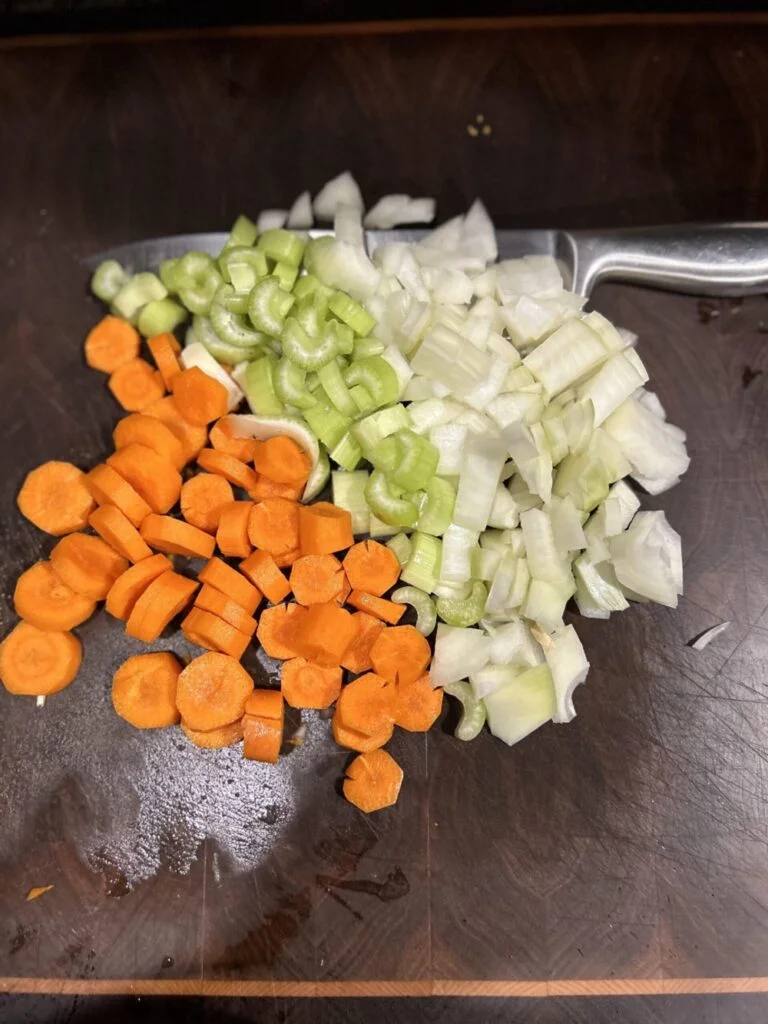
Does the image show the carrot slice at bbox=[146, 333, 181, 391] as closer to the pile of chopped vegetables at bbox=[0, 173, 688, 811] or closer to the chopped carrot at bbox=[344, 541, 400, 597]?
the pile of chopped vegetables at bbox=[0, 173, 688, 811]

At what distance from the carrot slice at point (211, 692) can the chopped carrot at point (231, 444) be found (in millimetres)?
610

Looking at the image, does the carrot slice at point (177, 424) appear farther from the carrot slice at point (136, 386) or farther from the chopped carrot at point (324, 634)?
the chopped carrot at point (324, 634)

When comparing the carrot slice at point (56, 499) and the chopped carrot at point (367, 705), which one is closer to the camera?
the chopped carrot at point (367, 705)

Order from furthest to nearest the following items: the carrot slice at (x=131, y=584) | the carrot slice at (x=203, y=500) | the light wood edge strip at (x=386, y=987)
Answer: the carrot slice at (x=203, y=500) → the carrot slice at (x=131, y=584) → the light wood edge strip at (x=386, y=987)

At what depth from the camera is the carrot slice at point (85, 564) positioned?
2.29m

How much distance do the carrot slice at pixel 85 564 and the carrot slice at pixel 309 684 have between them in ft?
1.98

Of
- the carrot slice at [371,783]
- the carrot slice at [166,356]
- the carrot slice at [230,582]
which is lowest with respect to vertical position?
the carrot slice at [371,783]

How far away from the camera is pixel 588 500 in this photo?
7.60 ft

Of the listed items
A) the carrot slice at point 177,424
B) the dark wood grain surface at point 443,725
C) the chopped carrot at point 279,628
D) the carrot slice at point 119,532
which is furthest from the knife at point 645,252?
the chopped carrot at point 279,628

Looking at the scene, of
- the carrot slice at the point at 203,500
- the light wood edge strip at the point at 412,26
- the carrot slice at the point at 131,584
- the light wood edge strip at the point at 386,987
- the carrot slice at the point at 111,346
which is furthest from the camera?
the light wood edge strip at the point at 412,26

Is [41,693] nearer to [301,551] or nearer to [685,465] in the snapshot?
[301,551]

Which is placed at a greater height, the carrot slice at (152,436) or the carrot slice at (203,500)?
the carrot slice at (152,436)

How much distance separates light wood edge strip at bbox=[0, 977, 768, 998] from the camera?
2.16 m

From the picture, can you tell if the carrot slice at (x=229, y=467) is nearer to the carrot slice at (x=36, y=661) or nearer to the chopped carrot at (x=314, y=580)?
the chopped carrot at (x=314, y=580)
